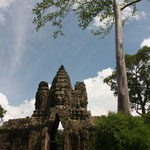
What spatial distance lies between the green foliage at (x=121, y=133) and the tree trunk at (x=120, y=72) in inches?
37.4

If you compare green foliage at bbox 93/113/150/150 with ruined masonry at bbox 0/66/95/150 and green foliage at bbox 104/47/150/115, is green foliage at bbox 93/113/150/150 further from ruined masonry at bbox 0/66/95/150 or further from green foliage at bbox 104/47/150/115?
green foliage at bbox 104/47/150/115

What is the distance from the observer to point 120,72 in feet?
25.0

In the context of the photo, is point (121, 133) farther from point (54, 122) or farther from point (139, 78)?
point (139, 78)

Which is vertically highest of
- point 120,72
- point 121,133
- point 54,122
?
point 120,72

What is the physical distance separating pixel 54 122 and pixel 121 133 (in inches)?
324

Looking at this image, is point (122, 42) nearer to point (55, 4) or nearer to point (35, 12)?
point (55, 4)

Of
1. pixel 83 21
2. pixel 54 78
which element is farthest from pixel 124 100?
pixel 54 78

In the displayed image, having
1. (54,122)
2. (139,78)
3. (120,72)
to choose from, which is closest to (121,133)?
(120,72)

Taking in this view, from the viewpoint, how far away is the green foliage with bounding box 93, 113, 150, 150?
5.37 meters

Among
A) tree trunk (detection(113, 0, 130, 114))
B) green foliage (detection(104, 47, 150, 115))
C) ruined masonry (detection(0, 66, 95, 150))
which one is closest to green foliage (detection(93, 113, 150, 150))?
tree trunk (detection(113, 0, 130, 114))

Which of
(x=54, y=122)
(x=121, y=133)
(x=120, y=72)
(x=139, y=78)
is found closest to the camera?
(x=121, y=133)

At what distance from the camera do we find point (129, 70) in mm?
22719

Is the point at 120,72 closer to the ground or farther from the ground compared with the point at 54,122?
farther from the ground

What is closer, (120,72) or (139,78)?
(120,72)
